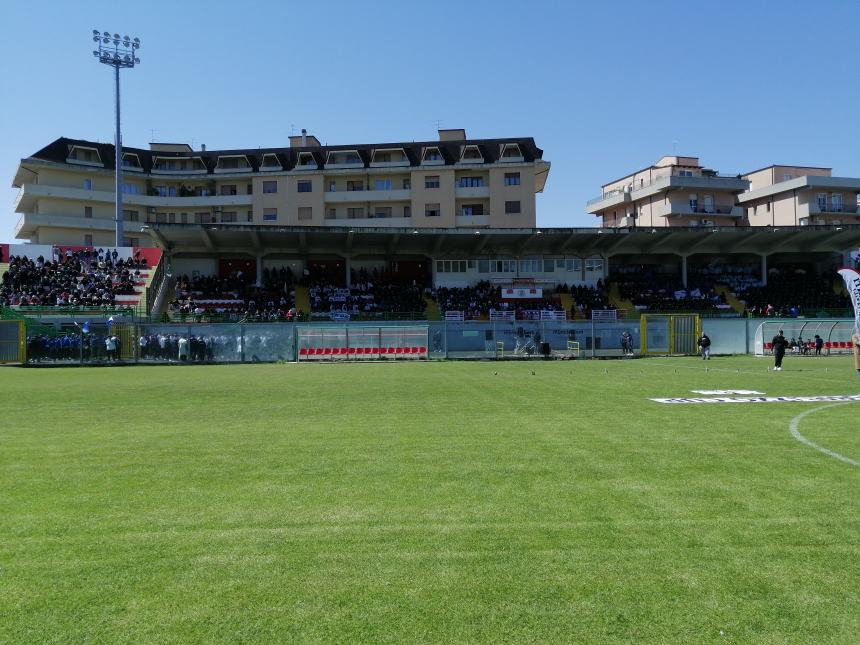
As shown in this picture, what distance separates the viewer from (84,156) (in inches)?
2923

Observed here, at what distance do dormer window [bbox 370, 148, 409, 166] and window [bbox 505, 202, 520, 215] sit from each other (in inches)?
483

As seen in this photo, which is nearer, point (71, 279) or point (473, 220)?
point (71, 279)

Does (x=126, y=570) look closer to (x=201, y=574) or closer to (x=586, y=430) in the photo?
(x=201, y=574)

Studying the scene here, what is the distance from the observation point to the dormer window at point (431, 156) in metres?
71.9

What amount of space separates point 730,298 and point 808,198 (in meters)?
29.5

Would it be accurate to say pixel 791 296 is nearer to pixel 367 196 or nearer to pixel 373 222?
pixel 373 222

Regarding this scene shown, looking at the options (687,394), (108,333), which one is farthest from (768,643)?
(108,333)

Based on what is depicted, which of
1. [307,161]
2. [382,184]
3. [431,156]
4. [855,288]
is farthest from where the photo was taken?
[307,161]

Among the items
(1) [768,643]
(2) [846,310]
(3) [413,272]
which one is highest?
(3) [413,272]

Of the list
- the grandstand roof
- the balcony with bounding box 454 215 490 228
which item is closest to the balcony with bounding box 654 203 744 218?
the grandstand roof

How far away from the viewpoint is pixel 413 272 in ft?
208

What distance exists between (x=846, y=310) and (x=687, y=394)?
39236 millimetres

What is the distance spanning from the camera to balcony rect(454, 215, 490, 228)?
233 ft

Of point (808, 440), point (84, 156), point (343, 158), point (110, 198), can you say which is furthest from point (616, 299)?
point (84, 156)
